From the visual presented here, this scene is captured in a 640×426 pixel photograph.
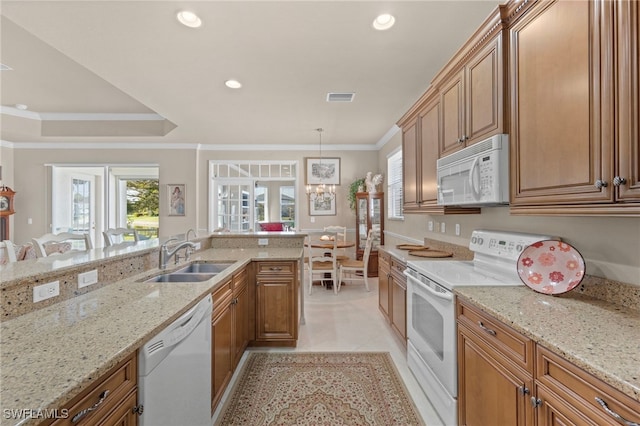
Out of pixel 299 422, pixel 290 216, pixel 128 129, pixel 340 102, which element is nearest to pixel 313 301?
pixel 299 422

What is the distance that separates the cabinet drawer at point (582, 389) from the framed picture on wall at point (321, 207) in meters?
5.06

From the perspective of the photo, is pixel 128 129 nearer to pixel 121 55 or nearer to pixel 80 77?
pixel 80 77

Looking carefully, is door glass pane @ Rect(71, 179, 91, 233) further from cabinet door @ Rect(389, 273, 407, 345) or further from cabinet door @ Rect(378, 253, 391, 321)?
cabinet door @ Rect(389, 273, 407, 345)

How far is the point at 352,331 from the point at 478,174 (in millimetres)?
2091

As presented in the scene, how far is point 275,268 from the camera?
99.7 inches

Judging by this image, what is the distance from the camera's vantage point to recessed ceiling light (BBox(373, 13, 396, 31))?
1992 mm

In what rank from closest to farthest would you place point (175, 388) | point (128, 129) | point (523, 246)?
point (175, 388) → point (523, 246) → point (128, 129)

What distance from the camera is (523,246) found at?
1.61 metres

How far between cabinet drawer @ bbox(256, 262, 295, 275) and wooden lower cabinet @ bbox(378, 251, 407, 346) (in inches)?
39.0

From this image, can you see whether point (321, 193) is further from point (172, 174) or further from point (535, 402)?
point (535, 402)

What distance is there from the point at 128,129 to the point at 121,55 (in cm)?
309

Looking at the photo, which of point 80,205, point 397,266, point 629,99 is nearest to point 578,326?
point 629,99

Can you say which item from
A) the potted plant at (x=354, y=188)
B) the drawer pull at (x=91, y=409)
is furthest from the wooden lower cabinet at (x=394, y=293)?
the potted plant at (x=354, y=188)

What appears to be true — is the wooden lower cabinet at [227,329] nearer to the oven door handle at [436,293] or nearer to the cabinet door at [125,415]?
the cabinet door at [125,415]
